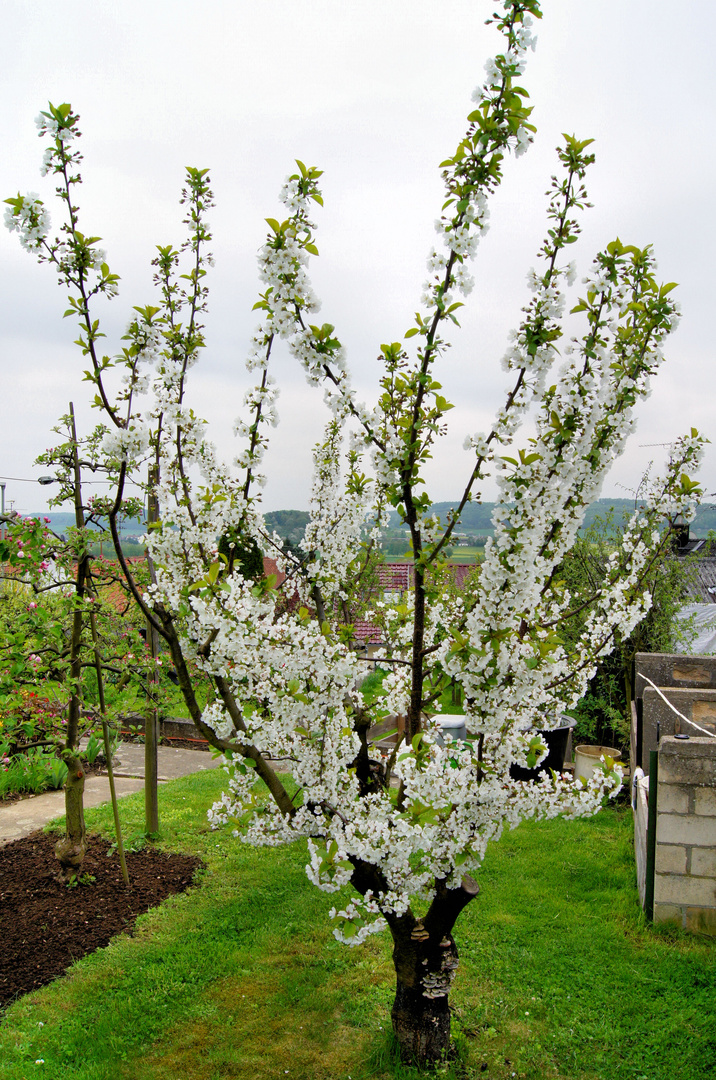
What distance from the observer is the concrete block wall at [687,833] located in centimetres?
420

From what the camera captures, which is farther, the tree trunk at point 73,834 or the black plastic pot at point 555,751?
the black plastic pot at point 555,751

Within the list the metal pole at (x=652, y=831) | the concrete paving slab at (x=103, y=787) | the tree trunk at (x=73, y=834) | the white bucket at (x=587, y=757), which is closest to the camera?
the metal pole at (x=652, y=831)

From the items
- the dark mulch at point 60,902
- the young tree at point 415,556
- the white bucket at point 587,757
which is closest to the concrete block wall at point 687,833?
the young tree at point 415,556

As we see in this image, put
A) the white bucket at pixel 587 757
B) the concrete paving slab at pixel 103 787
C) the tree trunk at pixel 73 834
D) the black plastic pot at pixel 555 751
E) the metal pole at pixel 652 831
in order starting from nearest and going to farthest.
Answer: the metal pole at pixel 652 831, the tree trunk at pixel 73 834, the concrete paving slab at pixel 103 787, the white bucket at pixel 587 757, the black plastic pot at pixel 555 751

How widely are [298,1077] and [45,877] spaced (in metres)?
2.53

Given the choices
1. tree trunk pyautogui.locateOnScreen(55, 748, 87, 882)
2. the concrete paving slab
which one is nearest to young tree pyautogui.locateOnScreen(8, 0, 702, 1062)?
tree trunk pyautogui.locateOnScreen(55, 748, 87, 882)

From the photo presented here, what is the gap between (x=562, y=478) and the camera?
2.53m

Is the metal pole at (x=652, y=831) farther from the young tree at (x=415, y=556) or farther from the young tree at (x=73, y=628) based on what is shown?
the young tree at (x=73, y=628)

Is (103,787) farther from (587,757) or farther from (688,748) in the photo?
(688,748)

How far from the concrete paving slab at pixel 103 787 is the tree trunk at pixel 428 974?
116 inches

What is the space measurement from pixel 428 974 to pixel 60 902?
2.64 metres

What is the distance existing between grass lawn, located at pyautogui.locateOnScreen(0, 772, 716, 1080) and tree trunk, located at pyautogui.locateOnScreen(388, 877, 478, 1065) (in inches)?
4.1

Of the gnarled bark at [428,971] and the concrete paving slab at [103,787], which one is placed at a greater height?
the gnarled bark at [428,971]

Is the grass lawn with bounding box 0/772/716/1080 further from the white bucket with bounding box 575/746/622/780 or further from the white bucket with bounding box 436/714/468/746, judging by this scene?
the white bucket with bounding box 436/714/468/746
